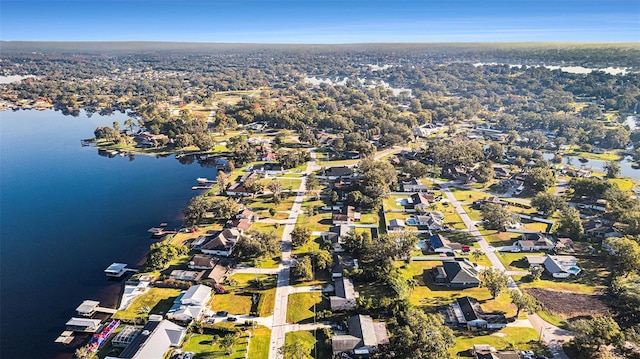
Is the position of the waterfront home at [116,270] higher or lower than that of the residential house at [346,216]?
lower

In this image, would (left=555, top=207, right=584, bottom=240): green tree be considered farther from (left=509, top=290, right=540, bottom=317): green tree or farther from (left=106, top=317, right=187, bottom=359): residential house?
(left=106, top=317, right=187, bottom=359): residential house

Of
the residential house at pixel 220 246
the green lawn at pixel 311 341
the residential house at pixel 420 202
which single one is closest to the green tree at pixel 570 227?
the residential house at pixel 420 202

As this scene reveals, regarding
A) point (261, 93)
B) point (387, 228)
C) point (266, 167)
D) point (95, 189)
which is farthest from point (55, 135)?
point (387, 228)

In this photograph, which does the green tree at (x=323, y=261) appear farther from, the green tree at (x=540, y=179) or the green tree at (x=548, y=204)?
the green tree at (x=540, y=179)

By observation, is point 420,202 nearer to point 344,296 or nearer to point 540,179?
point 540,179

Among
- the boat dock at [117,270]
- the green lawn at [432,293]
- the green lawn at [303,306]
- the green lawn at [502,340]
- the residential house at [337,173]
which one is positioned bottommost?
the green lawn at [502,340]

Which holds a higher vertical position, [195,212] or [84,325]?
[195,212]

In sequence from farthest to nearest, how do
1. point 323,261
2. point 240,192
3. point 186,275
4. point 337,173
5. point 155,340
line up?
1. point 337,173
2. point 240,192
3. point 323,261
4. point 186,275
5. point 155,340

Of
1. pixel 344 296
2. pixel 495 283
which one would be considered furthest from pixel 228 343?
pixel 495 283
